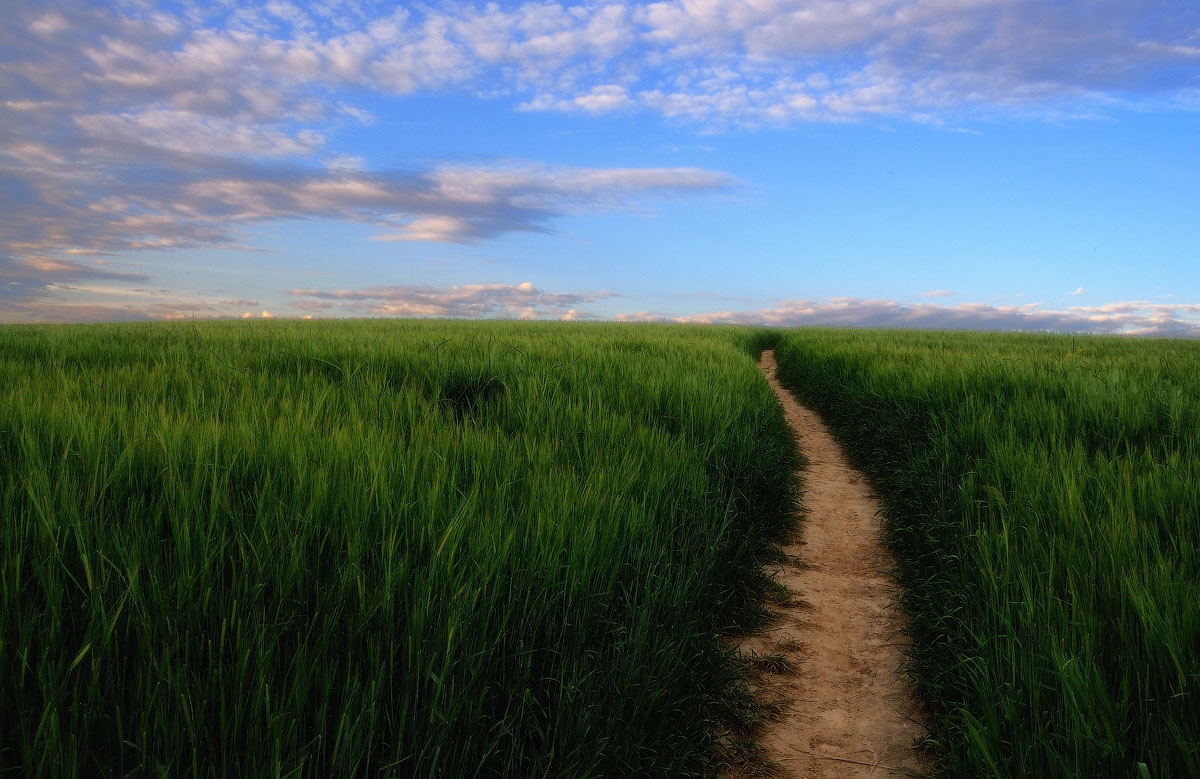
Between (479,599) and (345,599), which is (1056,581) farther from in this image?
(345,599)

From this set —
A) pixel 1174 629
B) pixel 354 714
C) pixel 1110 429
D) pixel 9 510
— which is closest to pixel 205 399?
pixel 9 510

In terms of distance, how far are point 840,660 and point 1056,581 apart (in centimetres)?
97

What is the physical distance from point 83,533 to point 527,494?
4.47 ft

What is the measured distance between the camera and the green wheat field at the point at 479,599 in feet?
4.27

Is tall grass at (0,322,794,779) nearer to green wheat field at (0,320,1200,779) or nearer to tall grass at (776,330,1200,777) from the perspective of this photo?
green wheat field at (0,320,1200,779)

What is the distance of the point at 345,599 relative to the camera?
160 centimetres

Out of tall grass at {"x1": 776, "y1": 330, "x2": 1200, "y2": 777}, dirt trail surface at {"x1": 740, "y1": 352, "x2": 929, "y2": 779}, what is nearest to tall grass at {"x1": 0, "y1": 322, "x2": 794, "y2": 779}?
dirt trail surface at {"x1": 740, "y1": 352, "x2": 929, "y2": 779}

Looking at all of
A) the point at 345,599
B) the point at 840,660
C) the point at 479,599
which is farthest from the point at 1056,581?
the point at 345,599

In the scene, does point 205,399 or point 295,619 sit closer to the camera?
point 295,619

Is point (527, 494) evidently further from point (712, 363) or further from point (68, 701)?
point (712, 363)

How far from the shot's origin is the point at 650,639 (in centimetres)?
231

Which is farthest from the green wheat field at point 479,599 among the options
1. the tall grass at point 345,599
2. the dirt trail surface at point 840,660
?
the dirt trail surface at point 840,660

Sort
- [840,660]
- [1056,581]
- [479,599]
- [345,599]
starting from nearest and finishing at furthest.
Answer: [345,599] < [479,599] < [1056,581] < [840,660]

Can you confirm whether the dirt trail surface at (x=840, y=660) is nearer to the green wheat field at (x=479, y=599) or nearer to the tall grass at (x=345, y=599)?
the green wheat field at (x=479, y=599)
